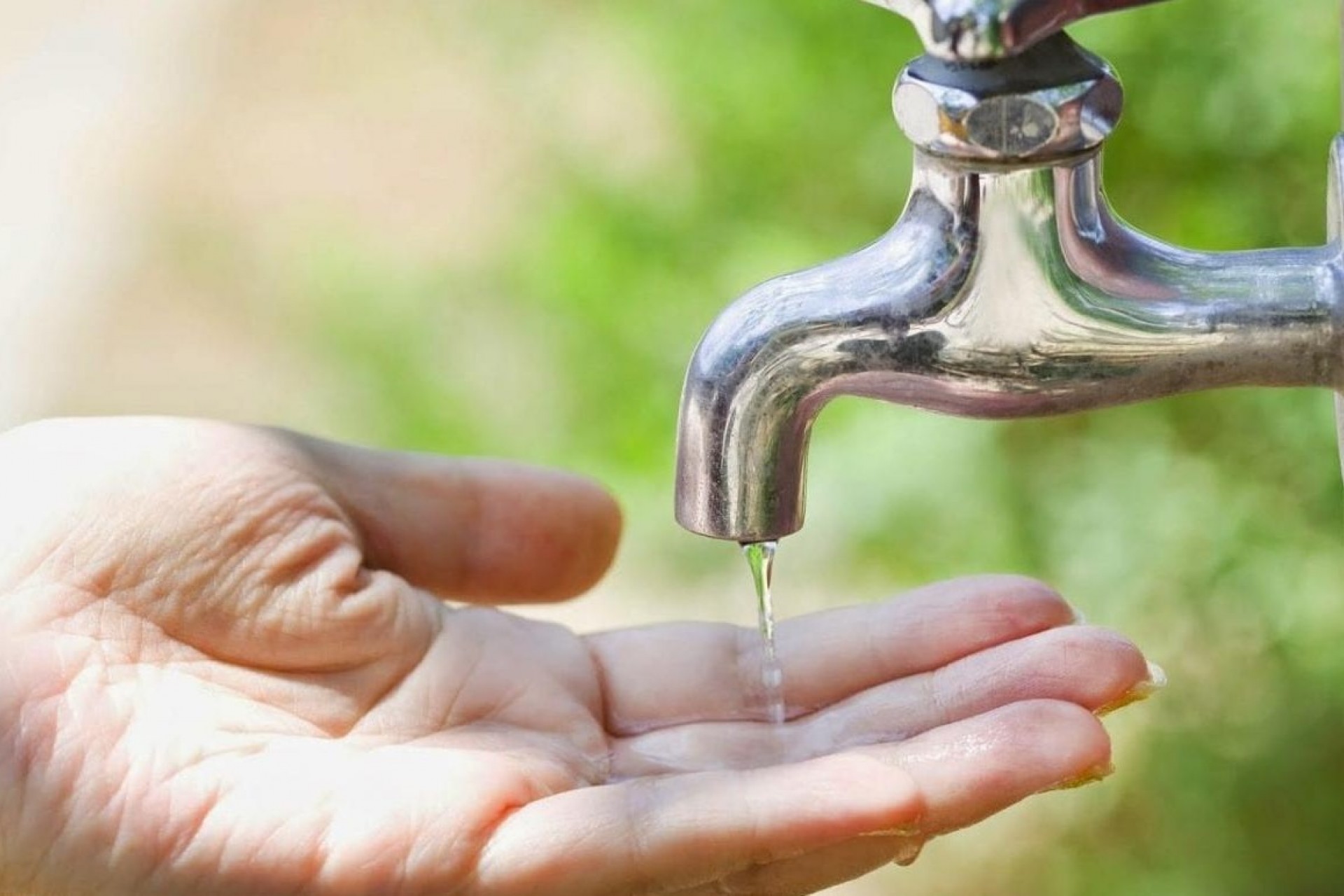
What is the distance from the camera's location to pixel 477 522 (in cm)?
110

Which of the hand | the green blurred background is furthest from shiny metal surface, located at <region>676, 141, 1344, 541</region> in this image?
the green blurred background

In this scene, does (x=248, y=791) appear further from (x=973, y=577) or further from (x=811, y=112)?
(x=811, y=112)

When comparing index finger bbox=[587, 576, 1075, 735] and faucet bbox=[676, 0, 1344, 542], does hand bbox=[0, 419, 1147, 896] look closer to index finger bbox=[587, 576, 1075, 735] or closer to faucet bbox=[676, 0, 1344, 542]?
index finger bbox=[587, 576, 1075, 735]

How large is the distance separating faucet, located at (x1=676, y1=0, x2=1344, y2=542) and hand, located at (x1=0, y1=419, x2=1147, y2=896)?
151 mm

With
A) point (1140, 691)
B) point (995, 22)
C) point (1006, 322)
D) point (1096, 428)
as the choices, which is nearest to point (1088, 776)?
point (1140, 691)

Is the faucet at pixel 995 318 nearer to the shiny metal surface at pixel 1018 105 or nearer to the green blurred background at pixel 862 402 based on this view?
the shiny metal surface at pixel 1018 105

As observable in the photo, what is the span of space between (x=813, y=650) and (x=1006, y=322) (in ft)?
1.08

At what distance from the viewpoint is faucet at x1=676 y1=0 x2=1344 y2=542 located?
695mm

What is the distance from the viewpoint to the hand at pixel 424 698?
2.63 ft

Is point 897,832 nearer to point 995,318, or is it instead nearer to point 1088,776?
point 1088,776

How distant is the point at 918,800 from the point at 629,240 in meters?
0.85

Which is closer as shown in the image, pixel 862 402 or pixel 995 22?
pixel 995 22

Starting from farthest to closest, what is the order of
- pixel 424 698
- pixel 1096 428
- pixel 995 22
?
1. pixel 1096 428
2. pixel 424 698
3. pixel 995 22

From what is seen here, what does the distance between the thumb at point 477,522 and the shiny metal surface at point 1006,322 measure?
14.3 inches
